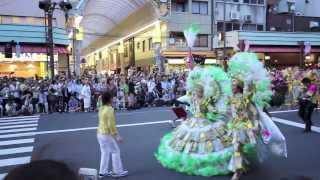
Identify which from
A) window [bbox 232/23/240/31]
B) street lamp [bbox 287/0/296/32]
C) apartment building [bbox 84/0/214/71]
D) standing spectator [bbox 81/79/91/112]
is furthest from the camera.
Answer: street lamp [bbox 287/0/296/32]

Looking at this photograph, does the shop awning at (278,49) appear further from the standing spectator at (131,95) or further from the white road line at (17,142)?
the white road line at (17,142)

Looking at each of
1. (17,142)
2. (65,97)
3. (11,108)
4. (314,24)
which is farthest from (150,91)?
(314,24)

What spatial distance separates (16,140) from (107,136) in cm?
528

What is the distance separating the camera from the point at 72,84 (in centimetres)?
2042

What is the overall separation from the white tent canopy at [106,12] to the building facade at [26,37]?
687 centimetres

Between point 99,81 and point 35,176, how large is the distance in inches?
830

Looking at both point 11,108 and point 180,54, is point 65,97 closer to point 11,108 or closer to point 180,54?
point 11,108

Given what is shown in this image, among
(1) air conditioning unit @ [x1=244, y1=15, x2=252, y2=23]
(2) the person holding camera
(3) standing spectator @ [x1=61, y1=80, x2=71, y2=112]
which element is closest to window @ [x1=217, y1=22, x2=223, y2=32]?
(1) air conditioning unit @ [x1=244, y1=15, x2=252, y2=23]

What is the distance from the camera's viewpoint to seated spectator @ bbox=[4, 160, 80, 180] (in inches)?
51.1

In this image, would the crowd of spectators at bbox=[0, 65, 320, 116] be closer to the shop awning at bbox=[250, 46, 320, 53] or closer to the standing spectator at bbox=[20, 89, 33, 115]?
the standing spectator at bbox=[20, 89, 33, 115]

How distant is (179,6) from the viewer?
38094 millimetres

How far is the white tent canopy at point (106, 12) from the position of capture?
1640 inches

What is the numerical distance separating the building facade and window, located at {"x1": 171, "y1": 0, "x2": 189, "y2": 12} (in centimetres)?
1072

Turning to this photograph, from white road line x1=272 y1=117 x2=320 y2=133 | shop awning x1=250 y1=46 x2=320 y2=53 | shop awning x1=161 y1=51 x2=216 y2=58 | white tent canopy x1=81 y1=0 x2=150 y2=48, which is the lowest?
white road line x1=272 y1=117 x2=320 y2=133
